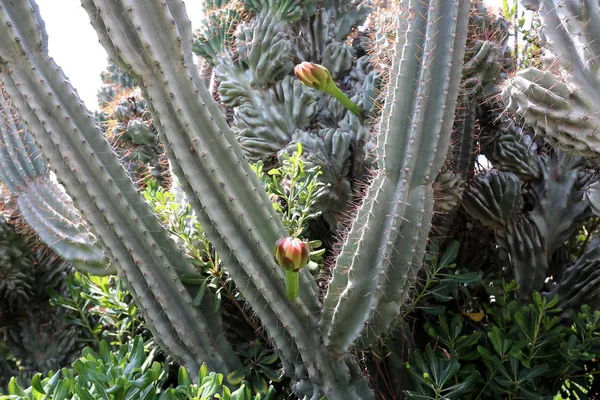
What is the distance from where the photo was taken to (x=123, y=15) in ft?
4.94

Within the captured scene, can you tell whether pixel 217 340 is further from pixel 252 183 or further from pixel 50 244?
pixel 50 244

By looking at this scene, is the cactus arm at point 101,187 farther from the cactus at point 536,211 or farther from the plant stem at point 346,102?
the cactus at point 536,211

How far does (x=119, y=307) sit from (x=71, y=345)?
2.20 feet

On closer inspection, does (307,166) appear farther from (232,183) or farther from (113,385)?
(113,385)

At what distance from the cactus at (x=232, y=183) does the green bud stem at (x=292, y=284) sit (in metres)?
0.06

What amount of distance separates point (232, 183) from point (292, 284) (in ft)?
1.02

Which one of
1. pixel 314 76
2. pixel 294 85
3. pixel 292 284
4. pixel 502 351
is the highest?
pixel 314 76

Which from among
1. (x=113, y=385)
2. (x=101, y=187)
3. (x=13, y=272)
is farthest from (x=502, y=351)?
(x=13, y=272)

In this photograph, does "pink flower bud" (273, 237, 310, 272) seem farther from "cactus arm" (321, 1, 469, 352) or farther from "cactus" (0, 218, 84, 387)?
"cactus" (0, 218, 84, 387)

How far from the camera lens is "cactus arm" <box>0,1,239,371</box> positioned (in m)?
1.64

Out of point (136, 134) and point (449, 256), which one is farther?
point (136, 134)

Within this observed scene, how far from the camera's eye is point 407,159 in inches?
59.9

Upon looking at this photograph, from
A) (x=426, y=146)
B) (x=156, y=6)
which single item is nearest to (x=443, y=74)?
(x=426, y=146)

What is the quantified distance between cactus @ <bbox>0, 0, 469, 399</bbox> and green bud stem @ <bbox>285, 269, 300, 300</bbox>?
0.06m
